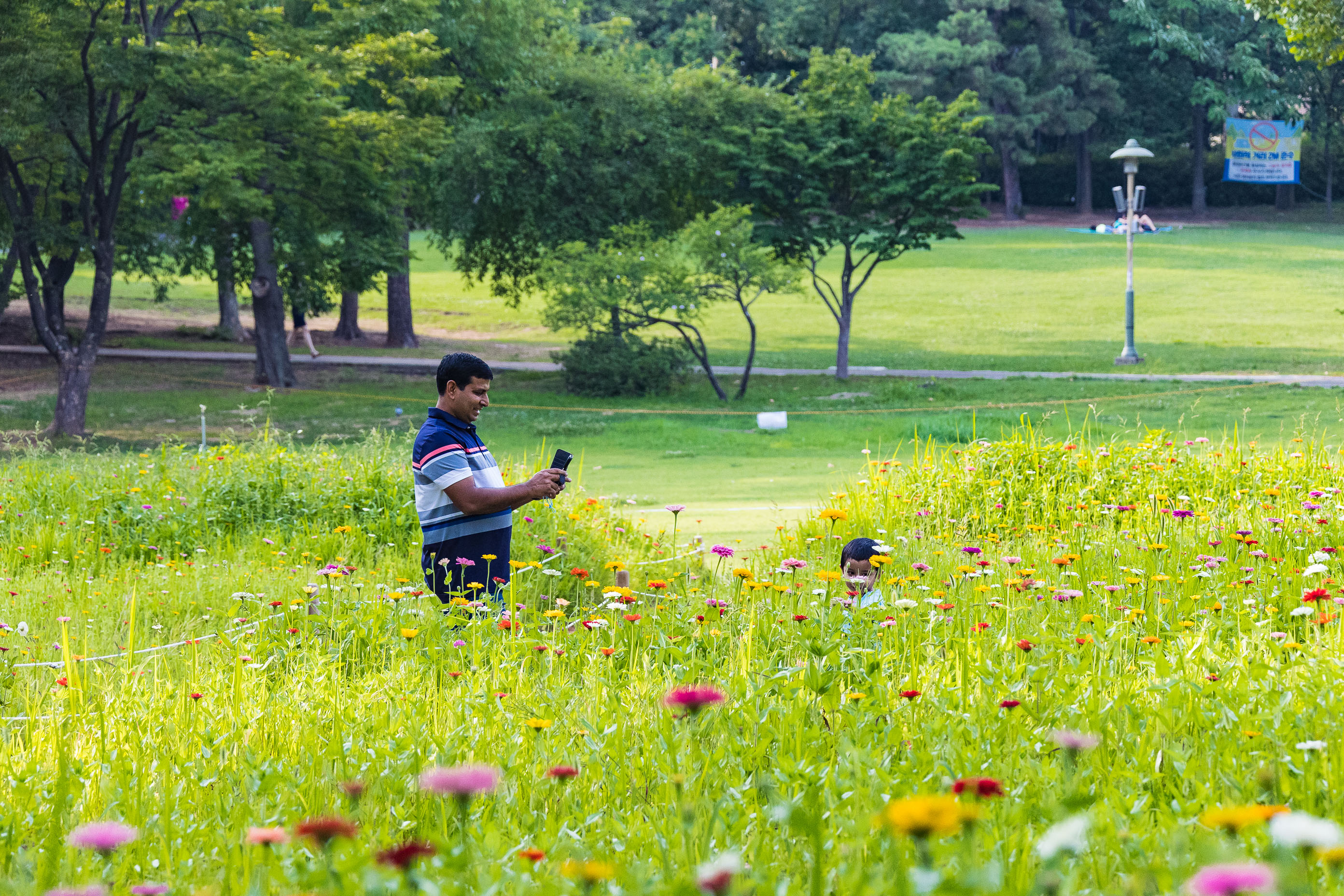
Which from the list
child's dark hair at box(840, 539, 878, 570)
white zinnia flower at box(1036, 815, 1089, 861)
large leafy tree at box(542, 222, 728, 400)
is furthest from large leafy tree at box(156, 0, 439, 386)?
white zinnia flower at box(1036, 815, 1089, 861)

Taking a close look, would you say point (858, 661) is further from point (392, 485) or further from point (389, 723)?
point (392, 485)

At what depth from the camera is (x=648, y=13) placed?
6225 centimetres

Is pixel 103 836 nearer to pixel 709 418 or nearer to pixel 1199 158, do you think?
pixel 709 418

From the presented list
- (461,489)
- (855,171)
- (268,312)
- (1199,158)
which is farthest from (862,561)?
(1199,158)

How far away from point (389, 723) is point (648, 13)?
62.8 meters

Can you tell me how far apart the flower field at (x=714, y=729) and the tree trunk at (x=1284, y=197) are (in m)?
61.9

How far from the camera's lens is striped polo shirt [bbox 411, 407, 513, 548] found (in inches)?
201

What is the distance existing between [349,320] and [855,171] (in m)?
16.1

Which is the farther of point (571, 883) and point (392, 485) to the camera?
point (392, 485)

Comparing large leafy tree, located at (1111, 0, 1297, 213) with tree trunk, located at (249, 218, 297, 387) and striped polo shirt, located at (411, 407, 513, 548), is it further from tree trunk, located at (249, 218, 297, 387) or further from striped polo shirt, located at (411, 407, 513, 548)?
striped polo shirt, located at (411, 407, 513, 548)

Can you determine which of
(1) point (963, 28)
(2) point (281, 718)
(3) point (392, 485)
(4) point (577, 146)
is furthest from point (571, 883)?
(1) point (963, 28)

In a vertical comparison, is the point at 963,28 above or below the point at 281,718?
above

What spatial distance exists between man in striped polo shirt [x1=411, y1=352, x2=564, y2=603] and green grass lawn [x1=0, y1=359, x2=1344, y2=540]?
17.9ft

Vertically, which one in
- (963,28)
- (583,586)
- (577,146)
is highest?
(963,28)
